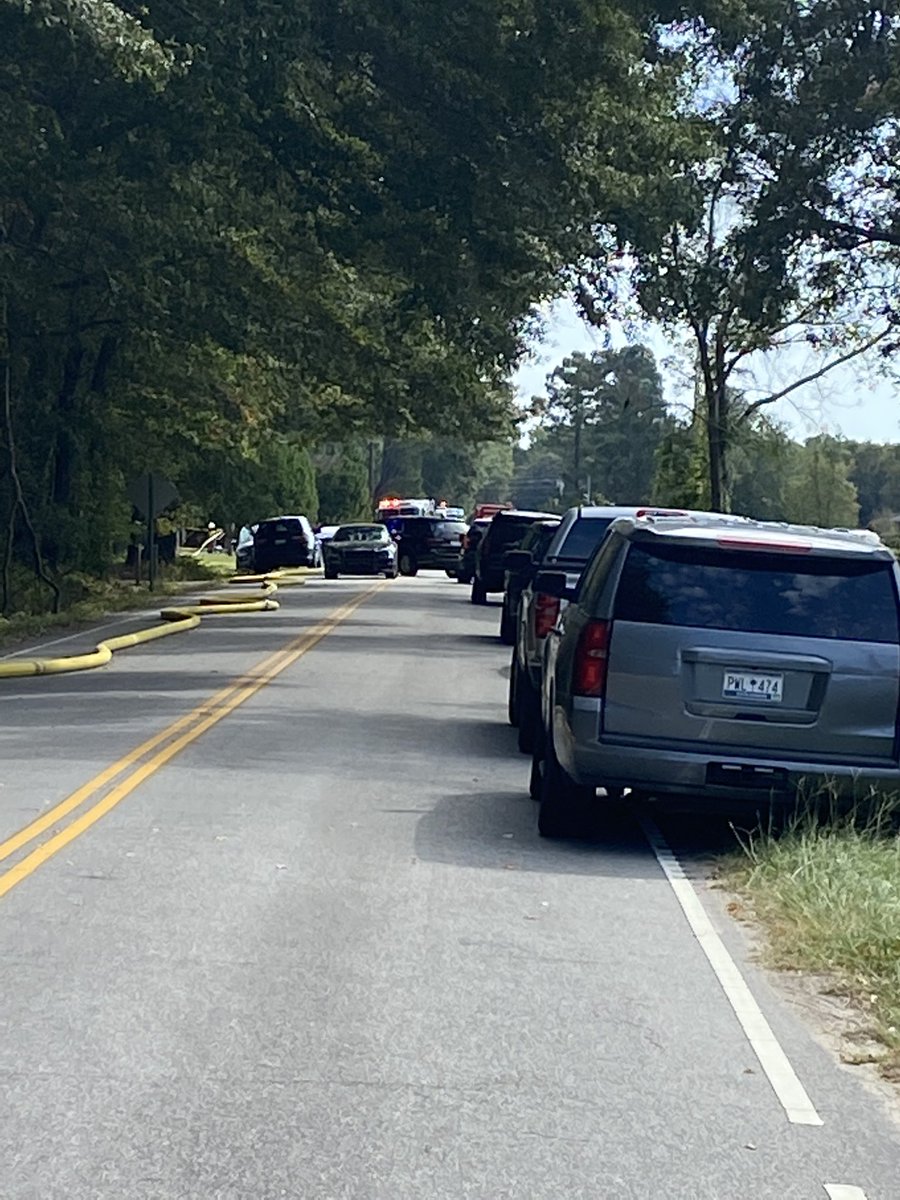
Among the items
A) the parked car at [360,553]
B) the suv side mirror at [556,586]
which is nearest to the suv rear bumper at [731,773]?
the suv side mirror at [556,586]

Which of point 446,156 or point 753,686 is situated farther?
point 446,156

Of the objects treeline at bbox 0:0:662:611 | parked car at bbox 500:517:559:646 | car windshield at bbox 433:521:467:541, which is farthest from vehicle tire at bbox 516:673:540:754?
car windshield at bbox 433:521:467:541

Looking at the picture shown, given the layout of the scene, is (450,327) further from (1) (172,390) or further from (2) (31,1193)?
(2) (31,1193)

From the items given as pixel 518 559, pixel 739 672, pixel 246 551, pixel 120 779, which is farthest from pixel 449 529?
pixel 739 672

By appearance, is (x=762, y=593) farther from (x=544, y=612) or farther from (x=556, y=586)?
(x=544, y=612)

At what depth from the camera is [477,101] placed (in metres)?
22.3

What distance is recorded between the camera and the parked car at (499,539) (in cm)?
3259

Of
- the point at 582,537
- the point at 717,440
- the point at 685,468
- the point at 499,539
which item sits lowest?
the point at 499,539

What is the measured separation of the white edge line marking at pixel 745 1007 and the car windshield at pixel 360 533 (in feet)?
145

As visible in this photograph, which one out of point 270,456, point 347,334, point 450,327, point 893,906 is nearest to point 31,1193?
point 893,906

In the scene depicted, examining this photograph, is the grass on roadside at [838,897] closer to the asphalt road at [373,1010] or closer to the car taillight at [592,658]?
the asphalt road at [373,1010]

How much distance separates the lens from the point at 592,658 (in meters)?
11.2

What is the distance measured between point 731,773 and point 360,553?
4349cm

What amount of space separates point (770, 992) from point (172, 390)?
3457 centimetres
